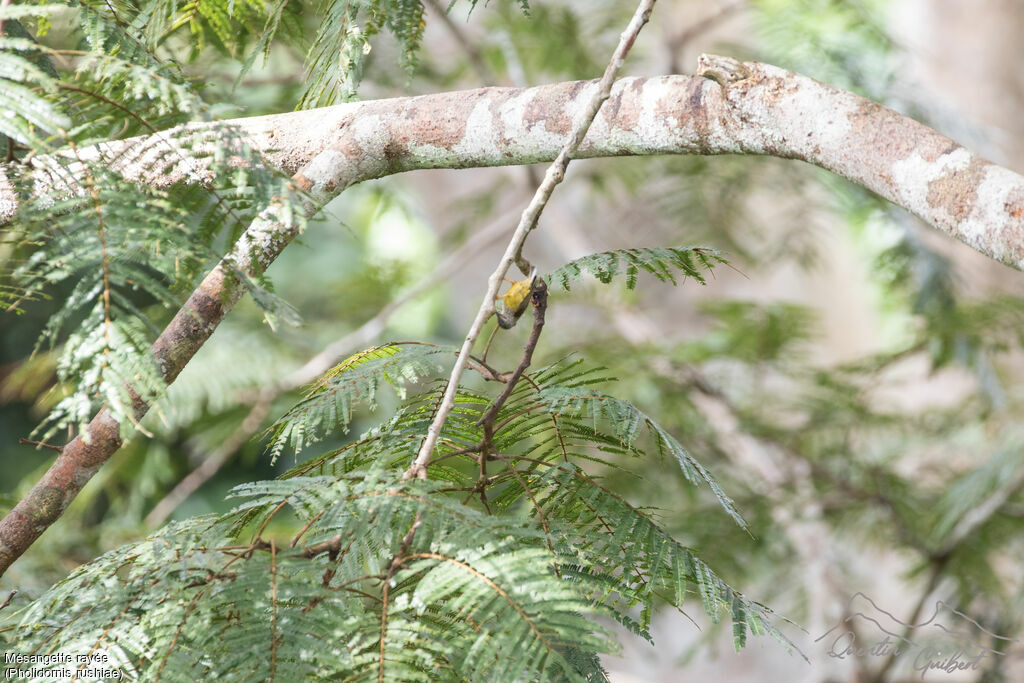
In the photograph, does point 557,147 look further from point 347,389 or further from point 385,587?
point 385,587

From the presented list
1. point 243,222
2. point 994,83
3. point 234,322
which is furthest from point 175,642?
point 994,83

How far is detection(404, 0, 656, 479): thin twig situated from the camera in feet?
1.58

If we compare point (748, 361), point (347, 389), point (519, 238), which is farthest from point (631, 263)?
point (748, 361)

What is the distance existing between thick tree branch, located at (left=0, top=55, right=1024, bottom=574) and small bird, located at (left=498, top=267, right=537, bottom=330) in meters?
0.11

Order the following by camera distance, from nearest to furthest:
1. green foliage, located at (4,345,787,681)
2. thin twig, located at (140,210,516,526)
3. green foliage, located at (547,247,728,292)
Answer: green foliage, located at (4,345,787,681) < green foliage, located at (547,247,728,292) < thin twig, located at (140,210,516,526)

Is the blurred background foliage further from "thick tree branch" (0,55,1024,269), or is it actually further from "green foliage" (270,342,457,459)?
"green foliage" (270,342,457,459)

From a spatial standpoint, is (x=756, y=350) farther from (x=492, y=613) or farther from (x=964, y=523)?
(x=492, y=613)

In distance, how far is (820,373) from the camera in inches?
68.3

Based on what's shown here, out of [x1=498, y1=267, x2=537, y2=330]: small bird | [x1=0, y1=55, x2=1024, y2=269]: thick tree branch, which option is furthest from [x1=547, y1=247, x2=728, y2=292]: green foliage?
[x1=0, y1=55, x2=1024, y2=269]: thick tree branch

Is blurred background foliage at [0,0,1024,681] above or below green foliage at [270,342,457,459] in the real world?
above

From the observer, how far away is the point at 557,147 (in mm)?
610

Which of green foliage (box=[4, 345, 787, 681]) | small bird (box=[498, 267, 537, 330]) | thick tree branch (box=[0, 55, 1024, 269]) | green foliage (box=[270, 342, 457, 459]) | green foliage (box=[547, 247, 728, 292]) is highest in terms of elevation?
thick tree branch (box=[0, 55, 1024, 269])

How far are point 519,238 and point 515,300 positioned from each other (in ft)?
0.14

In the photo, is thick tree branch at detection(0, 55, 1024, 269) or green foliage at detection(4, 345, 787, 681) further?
thick tree branch at detection(0, 55, 1024, 269)
